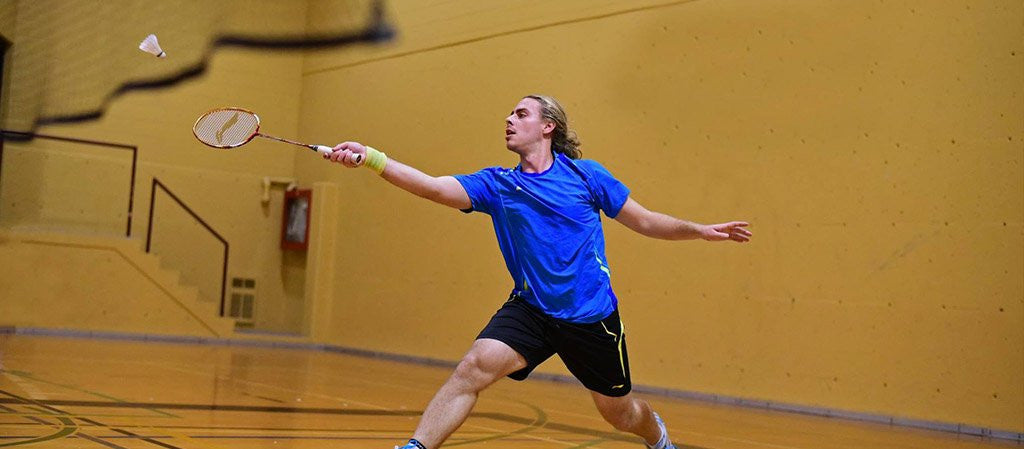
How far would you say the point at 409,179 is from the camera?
4.49 m

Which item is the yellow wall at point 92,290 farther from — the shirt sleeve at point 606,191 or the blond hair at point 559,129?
the shirt sleeve at point 606,191

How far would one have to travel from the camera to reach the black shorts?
15.0 ft

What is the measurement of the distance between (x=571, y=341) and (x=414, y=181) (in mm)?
934

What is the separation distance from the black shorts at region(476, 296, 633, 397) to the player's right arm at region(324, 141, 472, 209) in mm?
505

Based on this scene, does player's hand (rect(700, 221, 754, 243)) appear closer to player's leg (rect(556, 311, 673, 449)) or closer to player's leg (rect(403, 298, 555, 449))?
player's leg (rect(556, 311, 673, 449))

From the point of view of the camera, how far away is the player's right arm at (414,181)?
4371 millimetres

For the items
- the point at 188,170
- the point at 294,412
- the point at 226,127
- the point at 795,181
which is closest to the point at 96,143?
the point at 188,170

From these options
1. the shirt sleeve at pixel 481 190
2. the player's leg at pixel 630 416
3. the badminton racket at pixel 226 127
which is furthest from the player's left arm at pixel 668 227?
the badminton racket at pixel 226 127

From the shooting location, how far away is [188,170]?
17.3 meters

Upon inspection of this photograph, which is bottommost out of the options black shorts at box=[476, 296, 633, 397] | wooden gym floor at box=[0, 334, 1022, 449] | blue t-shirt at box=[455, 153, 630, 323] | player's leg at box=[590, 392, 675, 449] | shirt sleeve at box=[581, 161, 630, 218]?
wooden gym floor at box=[0, 334, 1022, 449]

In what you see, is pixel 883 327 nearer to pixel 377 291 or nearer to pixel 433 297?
pixel 433 297

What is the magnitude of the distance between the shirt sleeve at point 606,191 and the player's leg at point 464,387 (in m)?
0.89

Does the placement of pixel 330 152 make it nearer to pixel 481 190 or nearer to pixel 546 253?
pixel 481 190

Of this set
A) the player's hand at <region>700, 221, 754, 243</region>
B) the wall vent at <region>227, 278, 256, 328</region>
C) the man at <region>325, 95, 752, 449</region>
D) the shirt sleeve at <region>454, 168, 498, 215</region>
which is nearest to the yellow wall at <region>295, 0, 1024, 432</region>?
the wall vent at <region>227, 278, 256, 328</region>
